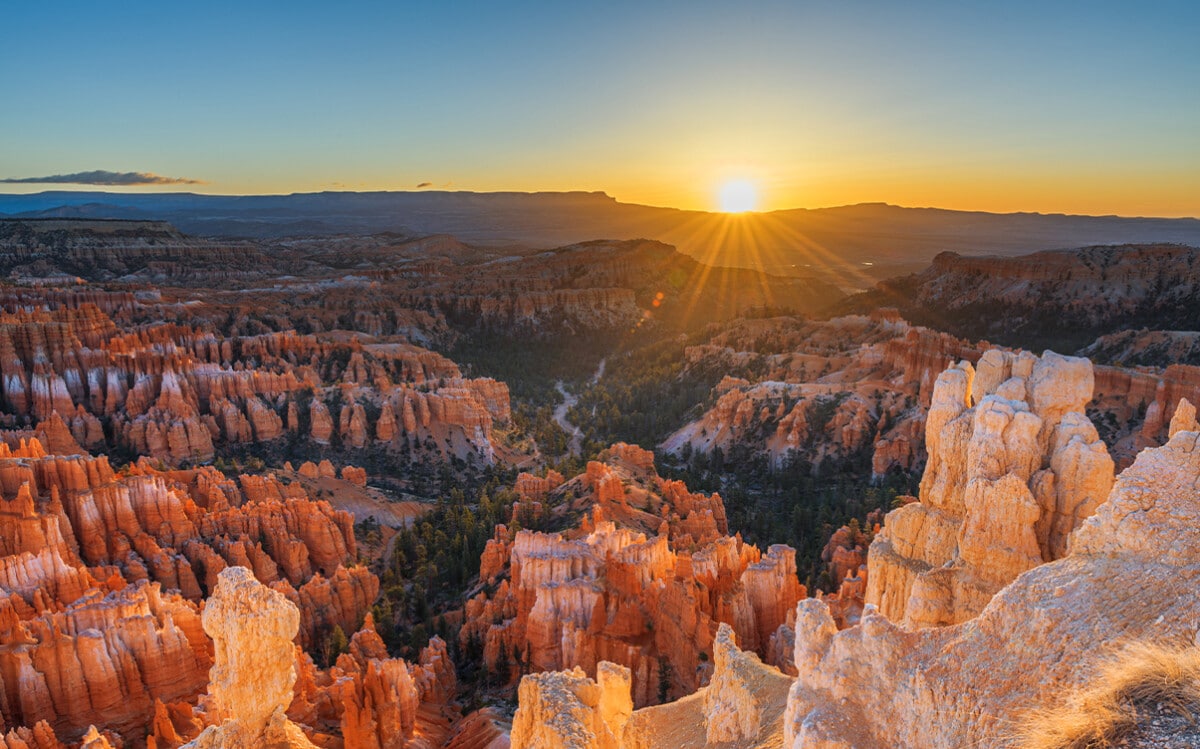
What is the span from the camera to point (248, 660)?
9.60 metres

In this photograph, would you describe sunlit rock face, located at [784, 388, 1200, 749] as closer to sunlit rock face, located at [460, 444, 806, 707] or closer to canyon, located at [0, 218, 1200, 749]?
canyon, located at [0, 218, 1200, 749]

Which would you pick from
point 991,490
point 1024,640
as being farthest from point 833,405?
point 1024,640

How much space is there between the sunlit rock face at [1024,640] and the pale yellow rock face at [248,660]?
6.57 metres

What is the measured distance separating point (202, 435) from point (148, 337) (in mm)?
15534

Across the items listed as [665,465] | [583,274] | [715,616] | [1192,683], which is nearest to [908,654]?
[1192,683]

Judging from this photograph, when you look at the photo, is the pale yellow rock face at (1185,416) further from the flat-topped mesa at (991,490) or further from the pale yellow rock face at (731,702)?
the pale yellow rock face at (731,702)

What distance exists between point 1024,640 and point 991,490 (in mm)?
6315

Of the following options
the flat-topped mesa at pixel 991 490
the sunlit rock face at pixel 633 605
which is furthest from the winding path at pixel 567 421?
the flat-topped mesa at pixel 991 490

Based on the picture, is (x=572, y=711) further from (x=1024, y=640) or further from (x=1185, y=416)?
(x=1185, y=416)

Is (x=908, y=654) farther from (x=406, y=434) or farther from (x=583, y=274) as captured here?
(x=583, y=274)

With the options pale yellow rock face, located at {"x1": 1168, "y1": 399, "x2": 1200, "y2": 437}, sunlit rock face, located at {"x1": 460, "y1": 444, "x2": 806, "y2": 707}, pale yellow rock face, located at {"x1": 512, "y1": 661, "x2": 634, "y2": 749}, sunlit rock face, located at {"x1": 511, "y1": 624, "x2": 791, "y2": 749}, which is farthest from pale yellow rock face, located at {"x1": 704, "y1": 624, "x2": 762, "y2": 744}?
sunlit rock face, located at {"x1": 460, "y1": 444, "x2": 806, "y2": 707}

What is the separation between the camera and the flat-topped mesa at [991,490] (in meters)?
10.8

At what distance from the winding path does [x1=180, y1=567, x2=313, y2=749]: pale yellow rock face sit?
138ft

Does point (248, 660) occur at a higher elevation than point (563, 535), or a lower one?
higher
